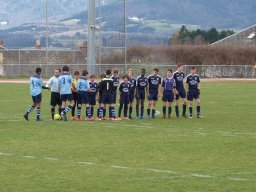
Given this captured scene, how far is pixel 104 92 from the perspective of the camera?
92.1ft

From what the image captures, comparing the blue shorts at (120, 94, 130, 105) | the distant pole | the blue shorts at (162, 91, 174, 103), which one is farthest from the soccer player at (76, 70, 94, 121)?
the distant pole

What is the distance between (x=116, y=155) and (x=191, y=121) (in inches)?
402

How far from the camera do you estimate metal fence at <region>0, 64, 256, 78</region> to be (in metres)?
67.3

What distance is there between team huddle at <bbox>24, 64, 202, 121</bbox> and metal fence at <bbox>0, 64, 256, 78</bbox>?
2977 centimetres

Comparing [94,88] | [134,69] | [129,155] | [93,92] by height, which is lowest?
[129,155]

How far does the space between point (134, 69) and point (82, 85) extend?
135 feet

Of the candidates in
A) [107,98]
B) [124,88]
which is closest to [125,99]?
[124,88]

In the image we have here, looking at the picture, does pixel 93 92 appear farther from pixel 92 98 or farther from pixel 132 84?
pixel 132 84

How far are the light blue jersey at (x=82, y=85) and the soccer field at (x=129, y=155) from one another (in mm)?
1452

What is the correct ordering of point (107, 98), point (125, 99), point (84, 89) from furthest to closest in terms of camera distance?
point (125, 99)
point (107, 98)
point (84, 89)

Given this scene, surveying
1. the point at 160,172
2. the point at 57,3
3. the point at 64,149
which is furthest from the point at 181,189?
the point at 57,3

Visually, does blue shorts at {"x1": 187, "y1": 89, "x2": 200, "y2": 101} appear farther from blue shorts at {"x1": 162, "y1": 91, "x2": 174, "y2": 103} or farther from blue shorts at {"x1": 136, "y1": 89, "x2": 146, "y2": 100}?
blue shorts at {"x1": 136, "y1": 89, "x2": 146, "y2": 100}

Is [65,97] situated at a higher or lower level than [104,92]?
lower

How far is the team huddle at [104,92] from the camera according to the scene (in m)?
27.2
